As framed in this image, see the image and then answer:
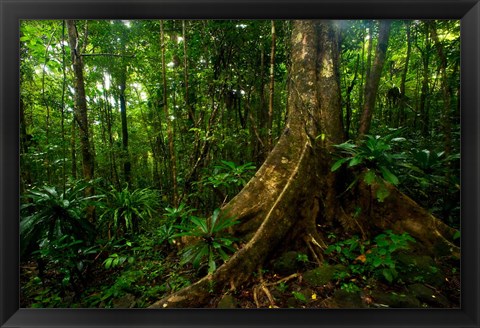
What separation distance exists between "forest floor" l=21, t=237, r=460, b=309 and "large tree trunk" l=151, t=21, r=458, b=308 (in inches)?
6.3

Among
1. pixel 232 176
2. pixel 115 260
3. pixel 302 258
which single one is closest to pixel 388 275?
pixel 302 258

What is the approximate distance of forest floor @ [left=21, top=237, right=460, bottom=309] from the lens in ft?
5.80

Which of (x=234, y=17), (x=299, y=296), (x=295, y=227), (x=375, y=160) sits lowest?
(x=299, y=296)

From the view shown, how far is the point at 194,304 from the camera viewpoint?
177 centimetres

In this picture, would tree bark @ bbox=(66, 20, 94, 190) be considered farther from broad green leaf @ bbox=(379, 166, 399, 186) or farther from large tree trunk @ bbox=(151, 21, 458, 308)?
broad green leaf @ bbox=(379, 166, 399, 186)

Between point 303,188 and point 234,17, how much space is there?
1.64 m

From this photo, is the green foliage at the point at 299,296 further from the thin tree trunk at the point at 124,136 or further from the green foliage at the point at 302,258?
the thin tree trunk at the point at 124,136

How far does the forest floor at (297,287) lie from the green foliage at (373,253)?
0.06 ft

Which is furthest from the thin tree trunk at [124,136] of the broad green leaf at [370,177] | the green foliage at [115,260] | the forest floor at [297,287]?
the broad green leaf at [370,177]

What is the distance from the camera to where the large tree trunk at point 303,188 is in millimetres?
2068

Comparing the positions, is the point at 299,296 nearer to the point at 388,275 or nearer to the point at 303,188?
the point at 388,275

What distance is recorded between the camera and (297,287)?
190cm
